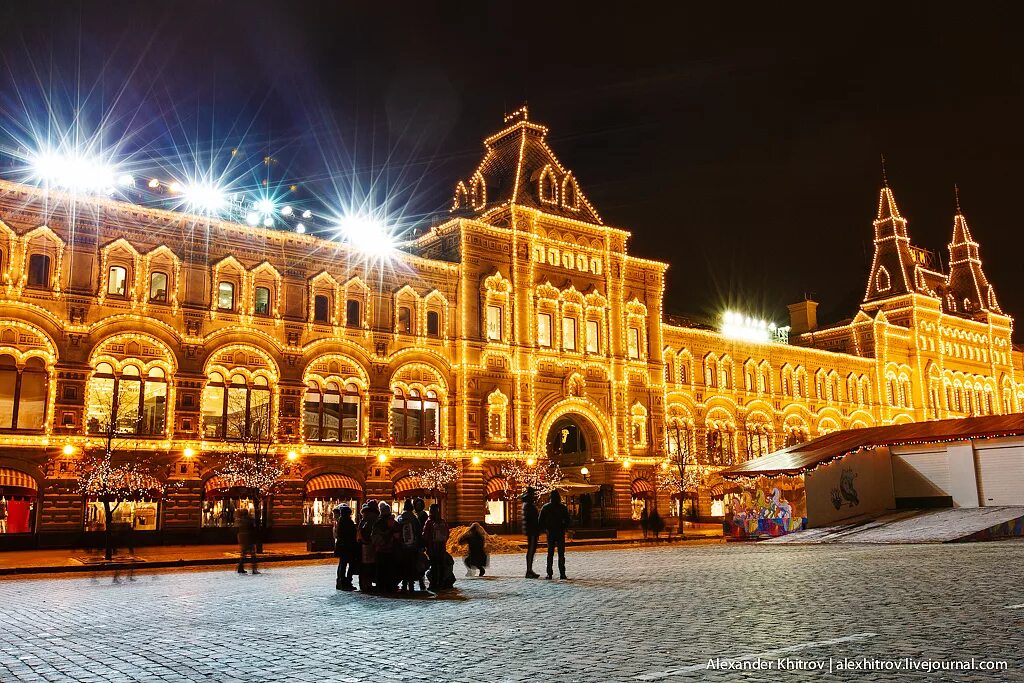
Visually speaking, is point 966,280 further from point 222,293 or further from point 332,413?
point 222,293

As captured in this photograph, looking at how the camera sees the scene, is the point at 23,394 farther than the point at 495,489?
No

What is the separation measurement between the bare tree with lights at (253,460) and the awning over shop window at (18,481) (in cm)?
692

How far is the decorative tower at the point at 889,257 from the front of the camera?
3027 inches

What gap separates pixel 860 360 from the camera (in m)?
71.2

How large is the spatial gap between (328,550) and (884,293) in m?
60.4

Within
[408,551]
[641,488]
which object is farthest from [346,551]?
[641,488]

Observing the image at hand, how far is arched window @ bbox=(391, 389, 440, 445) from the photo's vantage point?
1774 inches

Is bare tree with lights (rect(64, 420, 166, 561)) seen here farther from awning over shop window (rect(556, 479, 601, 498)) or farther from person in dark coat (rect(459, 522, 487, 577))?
awning over shop window (rect(556, 479, 601, 498))

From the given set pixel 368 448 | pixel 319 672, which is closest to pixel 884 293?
pixel 368 448

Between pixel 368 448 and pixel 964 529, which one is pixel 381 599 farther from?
pixel 368 448

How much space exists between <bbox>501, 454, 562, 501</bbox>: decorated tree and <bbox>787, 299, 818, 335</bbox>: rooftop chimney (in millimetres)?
37896

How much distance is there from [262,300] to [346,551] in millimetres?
25359

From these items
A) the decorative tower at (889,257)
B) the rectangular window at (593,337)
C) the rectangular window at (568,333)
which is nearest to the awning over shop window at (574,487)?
the rectangular window at (568,333)

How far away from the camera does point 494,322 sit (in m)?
49.3
